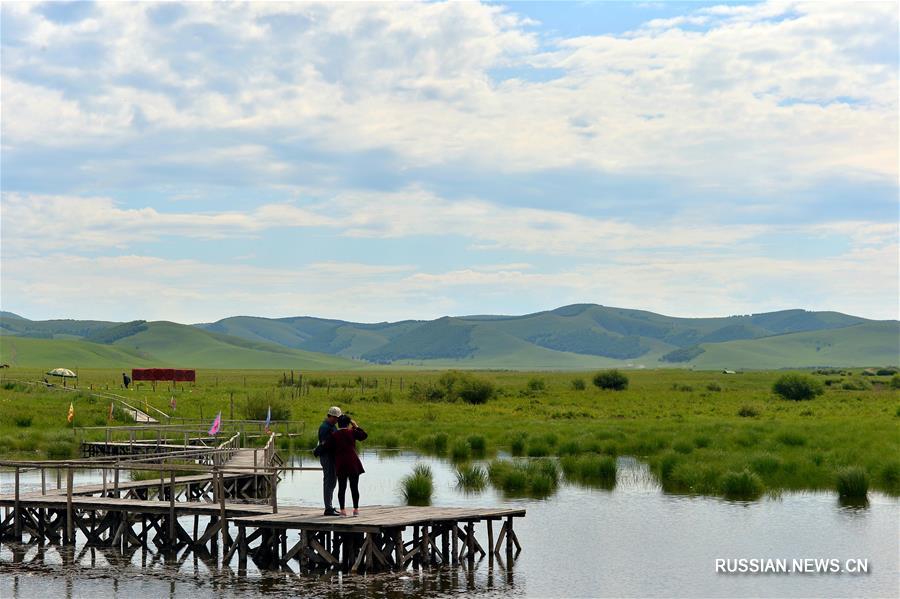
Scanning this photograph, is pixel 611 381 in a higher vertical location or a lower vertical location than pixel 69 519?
higher

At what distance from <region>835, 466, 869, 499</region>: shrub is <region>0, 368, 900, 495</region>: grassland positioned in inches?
64.0

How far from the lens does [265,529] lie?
25359mm

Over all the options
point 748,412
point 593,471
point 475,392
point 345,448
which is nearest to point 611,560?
point 345,448

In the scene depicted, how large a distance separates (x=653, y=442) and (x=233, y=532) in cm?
2483

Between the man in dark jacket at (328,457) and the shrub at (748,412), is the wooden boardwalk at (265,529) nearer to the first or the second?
the man in dark jacket at (328,457)

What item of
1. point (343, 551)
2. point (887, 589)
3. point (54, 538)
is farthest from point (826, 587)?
point (54, 538)

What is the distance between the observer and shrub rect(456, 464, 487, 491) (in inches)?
1439

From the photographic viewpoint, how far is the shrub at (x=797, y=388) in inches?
3580

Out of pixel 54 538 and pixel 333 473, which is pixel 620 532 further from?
pixel 54 538

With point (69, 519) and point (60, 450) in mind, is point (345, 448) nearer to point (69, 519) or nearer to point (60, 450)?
point (69, 519)

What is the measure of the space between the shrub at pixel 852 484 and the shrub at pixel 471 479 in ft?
37.1

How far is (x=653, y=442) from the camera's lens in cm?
4919

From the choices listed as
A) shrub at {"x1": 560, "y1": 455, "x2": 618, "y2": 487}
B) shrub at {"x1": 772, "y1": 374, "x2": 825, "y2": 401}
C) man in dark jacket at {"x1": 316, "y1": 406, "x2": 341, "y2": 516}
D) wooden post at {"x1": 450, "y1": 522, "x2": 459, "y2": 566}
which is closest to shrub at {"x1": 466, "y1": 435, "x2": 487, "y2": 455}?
shrub at {"x1": 560, "y1": 455, "x2": 618, "y2": 487}

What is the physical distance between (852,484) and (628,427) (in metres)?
24.5
